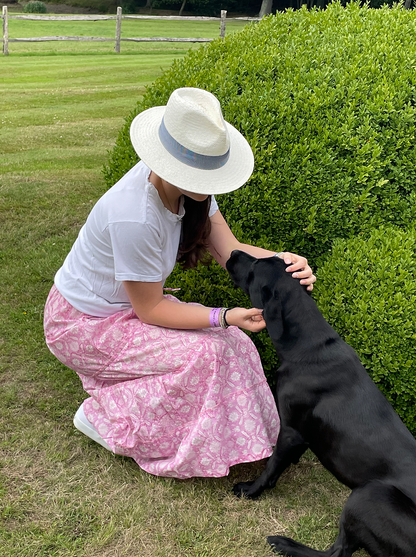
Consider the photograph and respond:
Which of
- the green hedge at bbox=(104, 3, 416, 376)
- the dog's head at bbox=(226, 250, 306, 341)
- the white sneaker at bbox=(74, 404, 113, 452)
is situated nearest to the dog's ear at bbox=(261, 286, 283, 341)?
the dog's head at bbox=(226, 250, 306, 341)

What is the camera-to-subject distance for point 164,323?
306 cm

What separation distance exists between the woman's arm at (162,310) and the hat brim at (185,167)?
58cm

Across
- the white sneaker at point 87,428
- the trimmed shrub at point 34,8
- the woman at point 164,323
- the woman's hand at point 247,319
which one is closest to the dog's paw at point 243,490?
the woman at point 164,323

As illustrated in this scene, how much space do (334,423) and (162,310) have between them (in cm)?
102

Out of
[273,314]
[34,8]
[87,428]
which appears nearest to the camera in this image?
[273,314]

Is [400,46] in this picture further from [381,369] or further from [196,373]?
[196,373]

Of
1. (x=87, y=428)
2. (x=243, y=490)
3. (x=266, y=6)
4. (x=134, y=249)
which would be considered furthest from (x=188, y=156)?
(x=266, y=6)

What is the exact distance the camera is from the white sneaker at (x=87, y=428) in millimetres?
3303

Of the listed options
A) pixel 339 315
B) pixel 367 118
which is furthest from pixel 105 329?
pixel 367 118

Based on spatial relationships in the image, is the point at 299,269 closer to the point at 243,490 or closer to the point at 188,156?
the point at 188,156

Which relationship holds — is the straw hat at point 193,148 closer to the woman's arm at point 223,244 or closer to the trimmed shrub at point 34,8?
the woman's arm at point 223,244

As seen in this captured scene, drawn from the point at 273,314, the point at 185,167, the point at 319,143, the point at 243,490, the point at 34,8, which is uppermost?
the point at 185,167

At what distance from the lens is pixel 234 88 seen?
162 inches

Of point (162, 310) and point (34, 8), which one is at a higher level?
point (162, 310)
